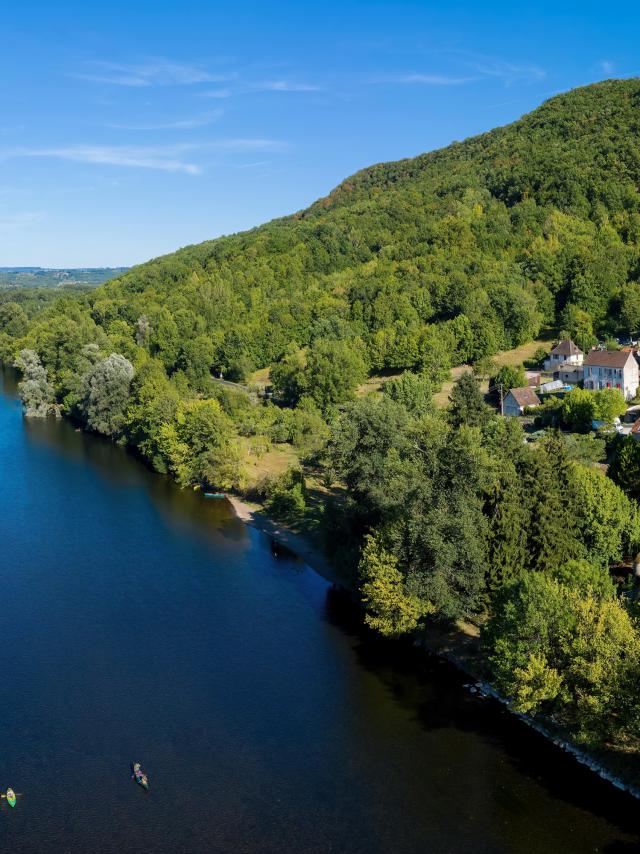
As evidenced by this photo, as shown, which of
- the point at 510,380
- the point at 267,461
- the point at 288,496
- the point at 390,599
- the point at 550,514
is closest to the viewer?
the point at 390,599

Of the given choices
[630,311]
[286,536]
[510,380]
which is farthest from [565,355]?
[286,536]

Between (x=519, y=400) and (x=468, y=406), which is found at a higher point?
(x=468, y=406)

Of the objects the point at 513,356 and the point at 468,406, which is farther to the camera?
the point at 513,356

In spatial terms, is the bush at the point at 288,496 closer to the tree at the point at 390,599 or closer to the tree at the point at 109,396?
the tree at the point at 390,599

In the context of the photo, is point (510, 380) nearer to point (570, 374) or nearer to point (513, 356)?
point (570, 374)

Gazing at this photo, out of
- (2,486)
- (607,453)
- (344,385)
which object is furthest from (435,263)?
(2,486)

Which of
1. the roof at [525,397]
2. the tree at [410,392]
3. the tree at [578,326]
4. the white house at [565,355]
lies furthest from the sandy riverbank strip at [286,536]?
the tree at [578,326]
